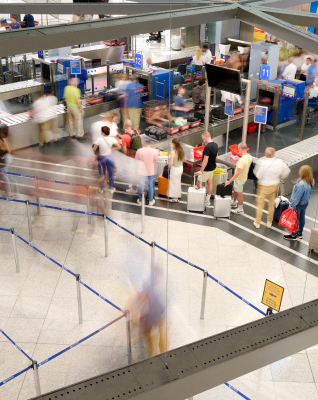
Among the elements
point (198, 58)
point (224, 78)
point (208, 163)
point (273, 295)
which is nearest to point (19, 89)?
point (198, 58)

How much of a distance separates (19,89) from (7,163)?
13.9 ft

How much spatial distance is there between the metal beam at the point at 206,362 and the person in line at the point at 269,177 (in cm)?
→ 503

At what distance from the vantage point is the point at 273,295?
554 cm

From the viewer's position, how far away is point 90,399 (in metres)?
2.59

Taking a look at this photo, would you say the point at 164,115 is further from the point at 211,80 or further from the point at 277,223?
the point at 277,223

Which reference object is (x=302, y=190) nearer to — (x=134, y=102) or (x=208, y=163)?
(x=208, y=163)

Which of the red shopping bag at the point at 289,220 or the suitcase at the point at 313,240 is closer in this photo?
the suitcase at the point at 313,240

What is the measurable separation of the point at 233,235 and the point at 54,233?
2961 millimetres

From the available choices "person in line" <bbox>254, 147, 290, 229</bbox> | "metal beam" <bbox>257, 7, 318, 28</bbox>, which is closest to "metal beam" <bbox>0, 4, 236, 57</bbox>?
"metal beam" <bbox>257, 7, 318, 28</bbox>

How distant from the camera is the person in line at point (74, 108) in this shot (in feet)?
37.7

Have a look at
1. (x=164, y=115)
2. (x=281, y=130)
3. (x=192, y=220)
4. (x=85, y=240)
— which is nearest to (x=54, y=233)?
(x=85, y=240)

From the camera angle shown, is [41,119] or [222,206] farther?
[41,119]

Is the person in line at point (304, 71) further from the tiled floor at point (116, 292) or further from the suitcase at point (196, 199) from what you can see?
the tiled floor at point (116, 292)

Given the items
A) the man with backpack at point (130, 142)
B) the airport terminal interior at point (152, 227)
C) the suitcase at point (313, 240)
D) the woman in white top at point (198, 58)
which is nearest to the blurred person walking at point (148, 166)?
the airport terminal interior at point (152, 227)
